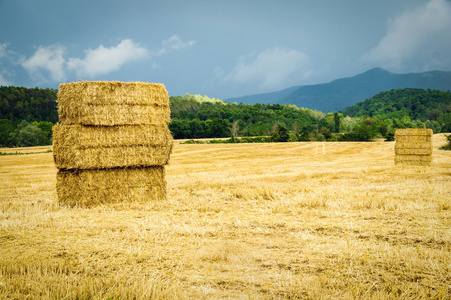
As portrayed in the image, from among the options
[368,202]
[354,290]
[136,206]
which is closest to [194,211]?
[136,206]

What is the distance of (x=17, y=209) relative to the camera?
27.8ft

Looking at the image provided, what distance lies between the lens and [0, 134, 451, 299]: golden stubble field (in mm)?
3834

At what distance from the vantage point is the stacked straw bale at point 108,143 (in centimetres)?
911

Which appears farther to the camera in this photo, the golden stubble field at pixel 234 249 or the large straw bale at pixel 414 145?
the large straw bale at pixel 414 145

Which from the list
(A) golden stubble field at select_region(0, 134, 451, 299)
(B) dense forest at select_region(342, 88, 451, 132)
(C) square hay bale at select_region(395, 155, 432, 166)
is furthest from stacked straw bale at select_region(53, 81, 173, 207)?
(B) dense forest at select_region(342, 88, 451, 132)

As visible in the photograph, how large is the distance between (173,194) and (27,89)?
277 ft

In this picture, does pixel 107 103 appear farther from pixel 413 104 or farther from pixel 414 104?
pixel 413 104

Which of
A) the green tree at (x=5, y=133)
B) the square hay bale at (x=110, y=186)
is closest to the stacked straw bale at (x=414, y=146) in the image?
the square hay bale at (x=110, y=186)

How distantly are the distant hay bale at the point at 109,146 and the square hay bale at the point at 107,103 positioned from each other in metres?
0.22

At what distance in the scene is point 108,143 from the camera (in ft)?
30.5

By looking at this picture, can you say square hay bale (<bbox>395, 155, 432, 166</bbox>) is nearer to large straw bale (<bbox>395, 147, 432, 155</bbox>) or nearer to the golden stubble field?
large straw bale (<bbox>395, 147, 432, 155</bbox>)

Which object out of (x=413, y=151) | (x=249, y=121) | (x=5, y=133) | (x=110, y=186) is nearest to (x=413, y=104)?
(x=249, y=121)

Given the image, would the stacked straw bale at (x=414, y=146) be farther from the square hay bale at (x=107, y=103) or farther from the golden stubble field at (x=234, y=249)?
the square hay bale at (x=107, y=103)

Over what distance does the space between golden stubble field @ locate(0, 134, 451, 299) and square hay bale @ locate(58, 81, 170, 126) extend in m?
2.29
